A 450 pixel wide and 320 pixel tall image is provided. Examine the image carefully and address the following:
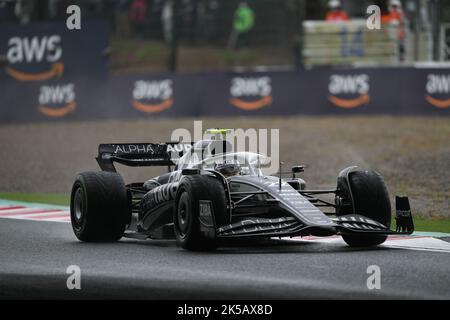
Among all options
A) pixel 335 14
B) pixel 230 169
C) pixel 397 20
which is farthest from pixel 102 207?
pixel 335 14

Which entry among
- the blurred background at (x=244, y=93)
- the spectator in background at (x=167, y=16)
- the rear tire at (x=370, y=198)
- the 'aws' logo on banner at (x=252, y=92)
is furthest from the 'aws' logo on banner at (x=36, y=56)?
the rear tire at (x=370, y=198)

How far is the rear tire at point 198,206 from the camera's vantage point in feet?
34.9

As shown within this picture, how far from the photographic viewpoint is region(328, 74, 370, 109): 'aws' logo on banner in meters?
27.2

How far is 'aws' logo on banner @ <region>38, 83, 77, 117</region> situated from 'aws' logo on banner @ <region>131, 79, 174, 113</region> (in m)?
1.56

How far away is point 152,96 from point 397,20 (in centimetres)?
680

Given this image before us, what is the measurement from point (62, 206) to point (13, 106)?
11848 mm

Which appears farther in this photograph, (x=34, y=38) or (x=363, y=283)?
(x=34, y=38)

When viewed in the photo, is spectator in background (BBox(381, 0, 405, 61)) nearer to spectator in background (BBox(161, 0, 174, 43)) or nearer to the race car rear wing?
spectator in background (BBox(161, 0, 174, 43))

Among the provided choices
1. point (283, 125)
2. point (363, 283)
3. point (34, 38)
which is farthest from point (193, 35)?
point (363, 283)

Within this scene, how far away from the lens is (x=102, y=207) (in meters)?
11.9

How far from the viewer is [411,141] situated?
2325 cm

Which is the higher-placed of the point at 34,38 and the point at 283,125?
the point at 34,38

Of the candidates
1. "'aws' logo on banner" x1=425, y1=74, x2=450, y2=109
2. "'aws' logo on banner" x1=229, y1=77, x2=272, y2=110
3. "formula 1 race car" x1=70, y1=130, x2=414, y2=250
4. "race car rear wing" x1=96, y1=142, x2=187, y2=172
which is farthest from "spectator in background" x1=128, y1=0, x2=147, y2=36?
"formula 1 race car" x1=70, y1=130, x2=414, y2=250

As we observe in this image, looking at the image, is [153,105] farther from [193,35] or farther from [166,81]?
[193,35]
